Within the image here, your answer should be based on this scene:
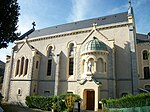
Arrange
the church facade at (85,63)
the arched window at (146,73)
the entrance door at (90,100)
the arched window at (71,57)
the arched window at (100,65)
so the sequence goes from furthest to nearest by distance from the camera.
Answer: the arched window at (146,73) → the arched window at (71,57) → the arched window at (100,65) → the entrance door at (90,100) → the church facade at (85,63)

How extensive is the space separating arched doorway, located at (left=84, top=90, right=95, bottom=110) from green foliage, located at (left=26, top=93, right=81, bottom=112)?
178 centimetres

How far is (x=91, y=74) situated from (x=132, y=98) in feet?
29.8

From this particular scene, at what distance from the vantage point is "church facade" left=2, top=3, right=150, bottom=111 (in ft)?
78.4

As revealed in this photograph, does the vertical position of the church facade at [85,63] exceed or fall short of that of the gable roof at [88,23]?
it falls short

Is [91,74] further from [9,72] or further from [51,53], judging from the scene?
[9,72]

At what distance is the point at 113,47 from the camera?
82.3ft

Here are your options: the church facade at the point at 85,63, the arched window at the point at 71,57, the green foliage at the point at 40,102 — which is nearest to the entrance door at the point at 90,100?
the church facade at the point at 85,63

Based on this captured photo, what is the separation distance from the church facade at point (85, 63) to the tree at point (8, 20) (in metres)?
11.8

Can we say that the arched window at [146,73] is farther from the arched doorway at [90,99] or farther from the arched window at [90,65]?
the arched window at [90,65]

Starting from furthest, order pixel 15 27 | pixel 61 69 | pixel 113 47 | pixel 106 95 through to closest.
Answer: pixel 61 69 < pixel 113 47 < pixel 106 95 < pixel 15 27

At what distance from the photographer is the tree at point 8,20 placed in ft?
49.9

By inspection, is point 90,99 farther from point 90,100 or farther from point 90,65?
point 90,65

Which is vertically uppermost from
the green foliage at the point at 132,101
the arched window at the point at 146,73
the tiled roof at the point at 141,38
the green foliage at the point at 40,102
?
the tiled roof at the point at 141,38

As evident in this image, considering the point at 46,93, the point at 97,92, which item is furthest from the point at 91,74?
the point at 46,93
